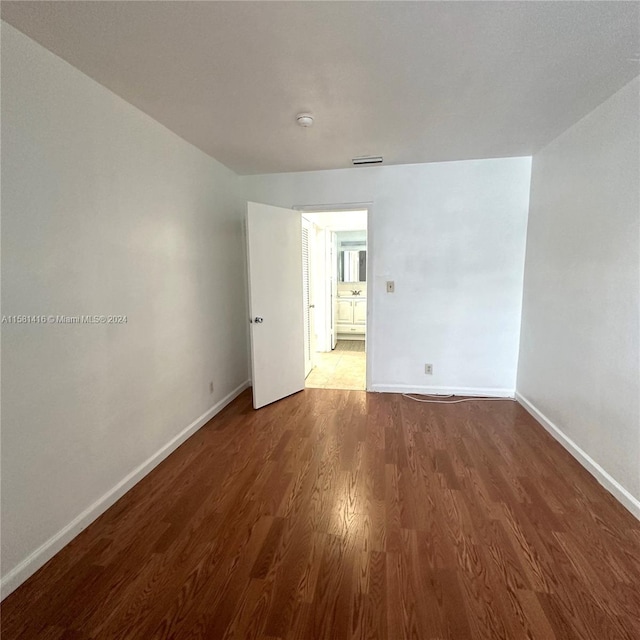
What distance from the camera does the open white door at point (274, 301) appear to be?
313 centimetres

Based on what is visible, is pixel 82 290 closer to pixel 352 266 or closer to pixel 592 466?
pixel 592 466

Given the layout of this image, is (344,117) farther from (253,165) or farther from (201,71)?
(253,165)

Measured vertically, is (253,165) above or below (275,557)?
above

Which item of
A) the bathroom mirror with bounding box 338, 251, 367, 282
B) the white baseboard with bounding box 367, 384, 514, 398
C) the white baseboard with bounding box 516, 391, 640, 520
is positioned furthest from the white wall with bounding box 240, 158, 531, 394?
the bathroom mirror with bounding box 338, 251, 367, 282

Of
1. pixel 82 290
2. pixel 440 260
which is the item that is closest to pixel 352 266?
pixel 440 260

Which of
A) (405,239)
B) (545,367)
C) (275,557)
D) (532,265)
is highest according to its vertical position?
(405,239)

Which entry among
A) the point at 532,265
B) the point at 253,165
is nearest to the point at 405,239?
the point at 532,265

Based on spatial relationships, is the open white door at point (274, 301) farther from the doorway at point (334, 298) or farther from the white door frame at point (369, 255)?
the doorway at point (334, 298)

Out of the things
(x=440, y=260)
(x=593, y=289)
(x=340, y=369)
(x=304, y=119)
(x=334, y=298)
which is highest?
(x=304, y=119)

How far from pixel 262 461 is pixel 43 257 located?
180 cm

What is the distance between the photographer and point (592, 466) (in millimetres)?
2164

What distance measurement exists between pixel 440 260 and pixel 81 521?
3460mm

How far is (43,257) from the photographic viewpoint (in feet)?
5.05

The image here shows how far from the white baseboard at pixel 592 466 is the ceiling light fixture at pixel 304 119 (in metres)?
2.98
